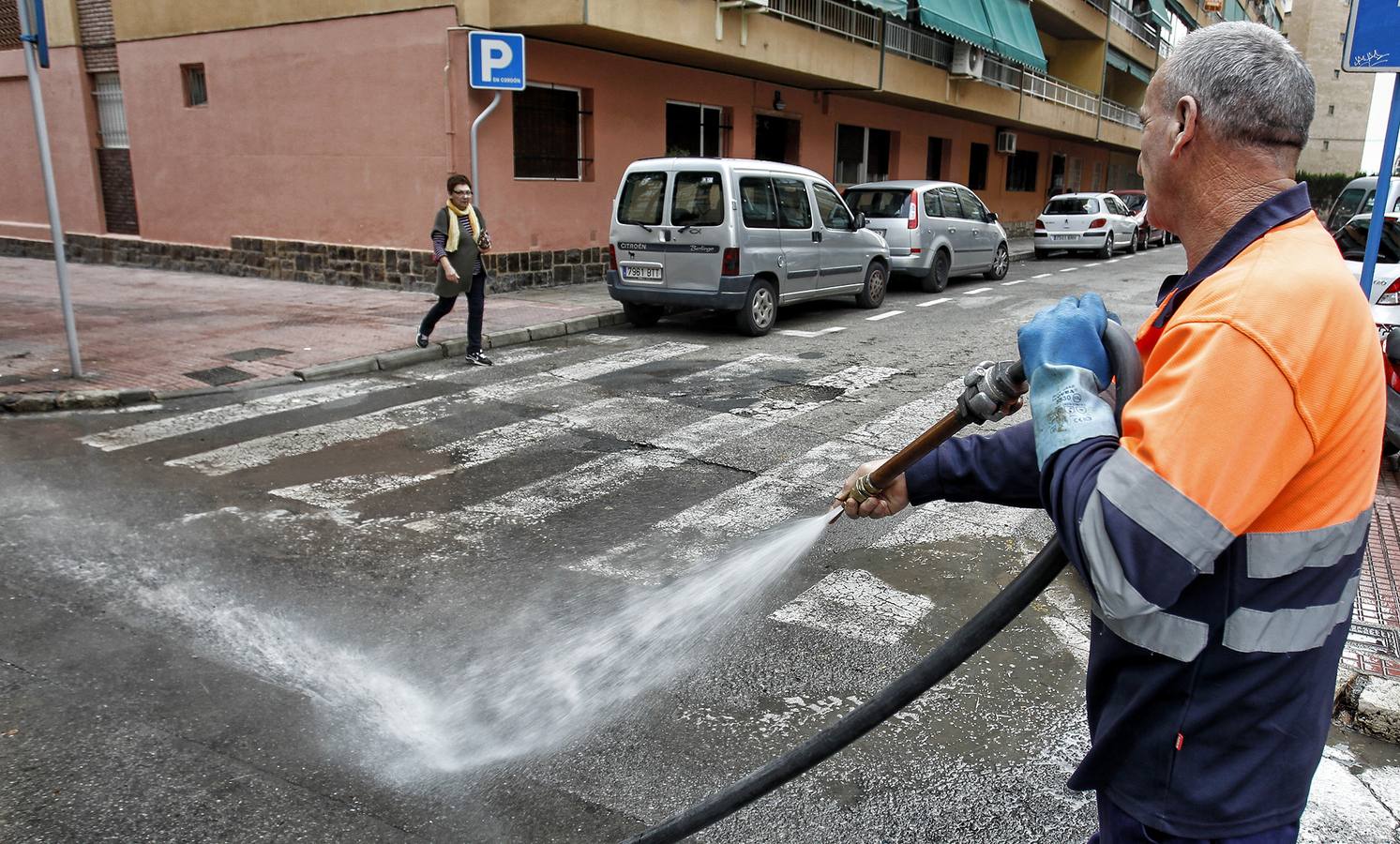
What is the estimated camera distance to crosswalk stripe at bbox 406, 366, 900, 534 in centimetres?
555

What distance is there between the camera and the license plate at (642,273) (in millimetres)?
11758

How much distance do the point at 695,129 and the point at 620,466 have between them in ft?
42.8

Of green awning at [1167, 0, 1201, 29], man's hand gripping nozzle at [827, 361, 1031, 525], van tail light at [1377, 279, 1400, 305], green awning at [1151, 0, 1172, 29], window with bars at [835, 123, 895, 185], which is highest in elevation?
green awning at [1167, 0, 1201, 29]

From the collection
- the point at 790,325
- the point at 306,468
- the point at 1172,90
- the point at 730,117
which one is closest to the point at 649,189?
the point at 790,325

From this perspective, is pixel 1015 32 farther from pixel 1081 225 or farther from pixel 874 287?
pixel 874 287

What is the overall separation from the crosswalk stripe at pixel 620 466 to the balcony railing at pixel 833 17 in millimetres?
11468

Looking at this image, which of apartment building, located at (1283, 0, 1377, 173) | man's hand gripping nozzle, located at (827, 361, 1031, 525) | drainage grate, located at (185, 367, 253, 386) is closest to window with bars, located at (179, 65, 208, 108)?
drainage grate, located at (185, 367, 253, 386)

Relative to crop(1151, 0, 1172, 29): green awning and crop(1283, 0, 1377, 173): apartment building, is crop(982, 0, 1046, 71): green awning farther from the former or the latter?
crop(1283, 0, 1377, 173): apartment building

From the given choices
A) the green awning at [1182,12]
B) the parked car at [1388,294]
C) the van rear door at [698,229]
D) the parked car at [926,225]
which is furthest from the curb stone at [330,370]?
the green awning at [1182,12]

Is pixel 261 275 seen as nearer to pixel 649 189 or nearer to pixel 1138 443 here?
pixel 649 189

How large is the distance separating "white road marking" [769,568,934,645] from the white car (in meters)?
4.51

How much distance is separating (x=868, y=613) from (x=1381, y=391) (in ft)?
10.2

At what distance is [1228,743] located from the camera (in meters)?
1.46

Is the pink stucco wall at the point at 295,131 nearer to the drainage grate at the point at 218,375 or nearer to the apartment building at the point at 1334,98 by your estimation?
the drainage grate at the point at 218,375
